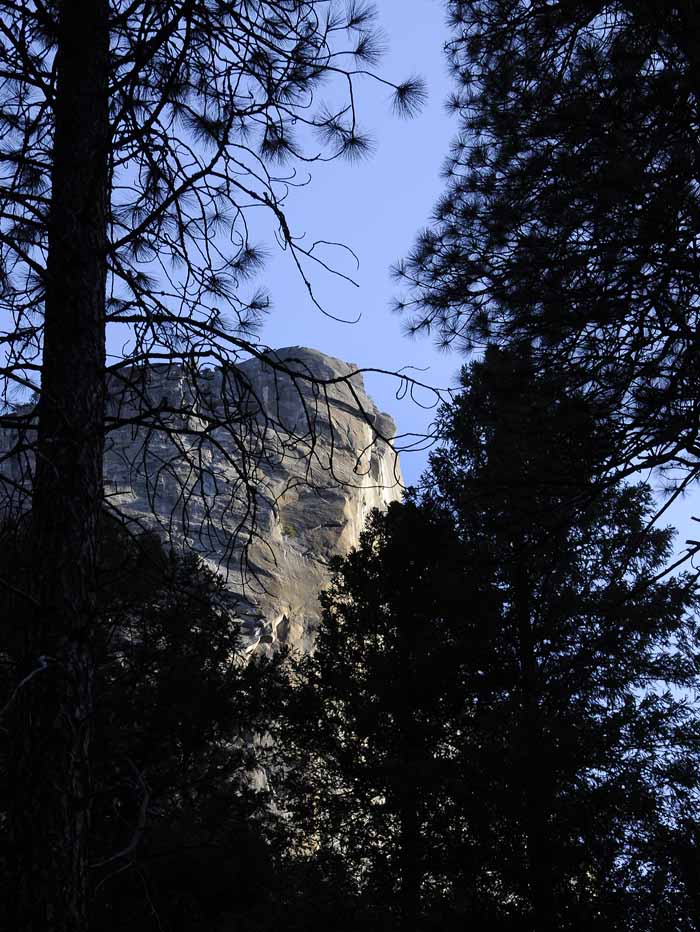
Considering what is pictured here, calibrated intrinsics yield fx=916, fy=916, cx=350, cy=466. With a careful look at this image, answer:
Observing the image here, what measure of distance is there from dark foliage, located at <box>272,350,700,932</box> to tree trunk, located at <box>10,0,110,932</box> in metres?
3.48

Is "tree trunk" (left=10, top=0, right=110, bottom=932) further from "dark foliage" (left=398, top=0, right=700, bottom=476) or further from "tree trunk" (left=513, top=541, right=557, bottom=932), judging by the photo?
"tree trunk" (left=513, top=541, right=557, bottom=932)

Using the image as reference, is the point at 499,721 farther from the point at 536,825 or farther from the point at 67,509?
the point at 67,509

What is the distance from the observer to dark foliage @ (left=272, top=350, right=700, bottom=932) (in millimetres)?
8609

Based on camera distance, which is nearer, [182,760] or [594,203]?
[594,203]

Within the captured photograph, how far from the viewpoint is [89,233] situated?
3441mm

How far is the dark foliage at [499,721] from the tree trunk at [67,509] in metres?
3.48

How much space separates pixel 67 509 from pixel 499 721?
7.75 metres

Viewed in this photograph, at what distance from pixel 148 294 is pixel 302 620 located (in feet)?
88.7

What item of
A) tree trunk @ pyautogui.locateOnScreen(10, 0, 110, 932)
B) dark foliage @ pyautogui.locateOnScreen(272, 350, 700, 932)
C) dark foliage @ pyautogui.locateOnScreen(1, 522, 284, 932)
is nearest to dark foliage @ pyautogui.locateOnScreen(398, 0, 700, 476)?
dark foliage @ pyautogui.locateOnScreen(272, 350, 700, 932)

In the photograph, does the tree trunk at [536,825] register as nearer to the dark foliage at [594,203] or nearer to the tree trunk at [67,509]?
the dark foliage at [594,203]

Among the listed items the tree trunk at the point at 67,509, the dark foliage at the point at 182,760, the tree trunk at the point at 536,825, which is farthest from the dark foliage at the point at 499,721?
the tree trunk at the point at 67,509

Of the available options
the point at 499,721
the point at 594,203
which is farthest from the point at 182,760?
the point at 594,203

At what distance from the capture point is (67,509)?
3.11 m

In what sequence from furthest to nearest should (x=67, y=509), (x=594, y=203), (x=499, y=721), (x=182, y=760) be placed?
(x=182, y=760), (x=499, y=721), (x=594, y=203), (x=67, y=509)
